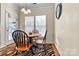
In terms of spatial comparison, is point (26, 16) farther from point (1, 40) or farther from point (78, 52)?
point (78, 52)

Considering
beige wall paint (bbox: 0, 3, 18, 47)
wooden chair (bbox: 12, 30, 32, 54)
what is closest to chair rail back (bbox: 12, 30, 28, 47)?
wooden chair (bbox: 12, 30, 32, 54)

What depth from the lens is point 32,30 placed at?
1133 mm

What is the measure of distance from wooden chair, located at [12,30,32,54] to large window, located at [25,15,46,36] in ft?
0.30

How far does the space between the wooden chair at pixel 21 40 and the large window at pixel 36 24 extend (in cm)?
9

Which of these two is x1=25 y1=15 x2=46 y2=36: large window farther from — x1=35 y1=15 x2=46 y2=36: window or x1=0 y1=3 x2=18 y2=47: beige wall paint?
x1=0 y1=3 x2=18 y2=47: beige wall paint

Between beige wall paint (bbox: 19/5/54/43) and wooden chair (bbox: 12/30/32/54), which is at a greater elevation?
beige wall paint (bbox: 19/5/54/43)

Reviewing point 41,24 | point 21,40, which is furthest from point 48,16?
point 21,40

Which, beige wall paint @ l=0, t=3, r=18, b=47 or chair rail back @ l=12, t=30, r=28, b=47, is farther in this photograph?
chair rail back @ l=12, t=30, r=28, b=47

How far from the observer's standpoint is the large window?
1132 millimetres

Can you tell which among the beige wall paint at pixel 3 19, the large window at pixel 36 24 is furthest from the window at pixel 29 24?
the beige wall paint at pixel 3 19

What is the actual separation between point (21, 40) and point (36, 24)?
295mm

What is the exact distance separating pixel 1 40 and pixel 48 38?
44cm

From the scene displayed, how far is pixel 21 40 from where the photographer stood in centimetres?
132

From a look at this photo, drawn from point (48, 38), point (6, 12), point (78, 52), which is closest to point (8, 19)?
point (6, 12)
